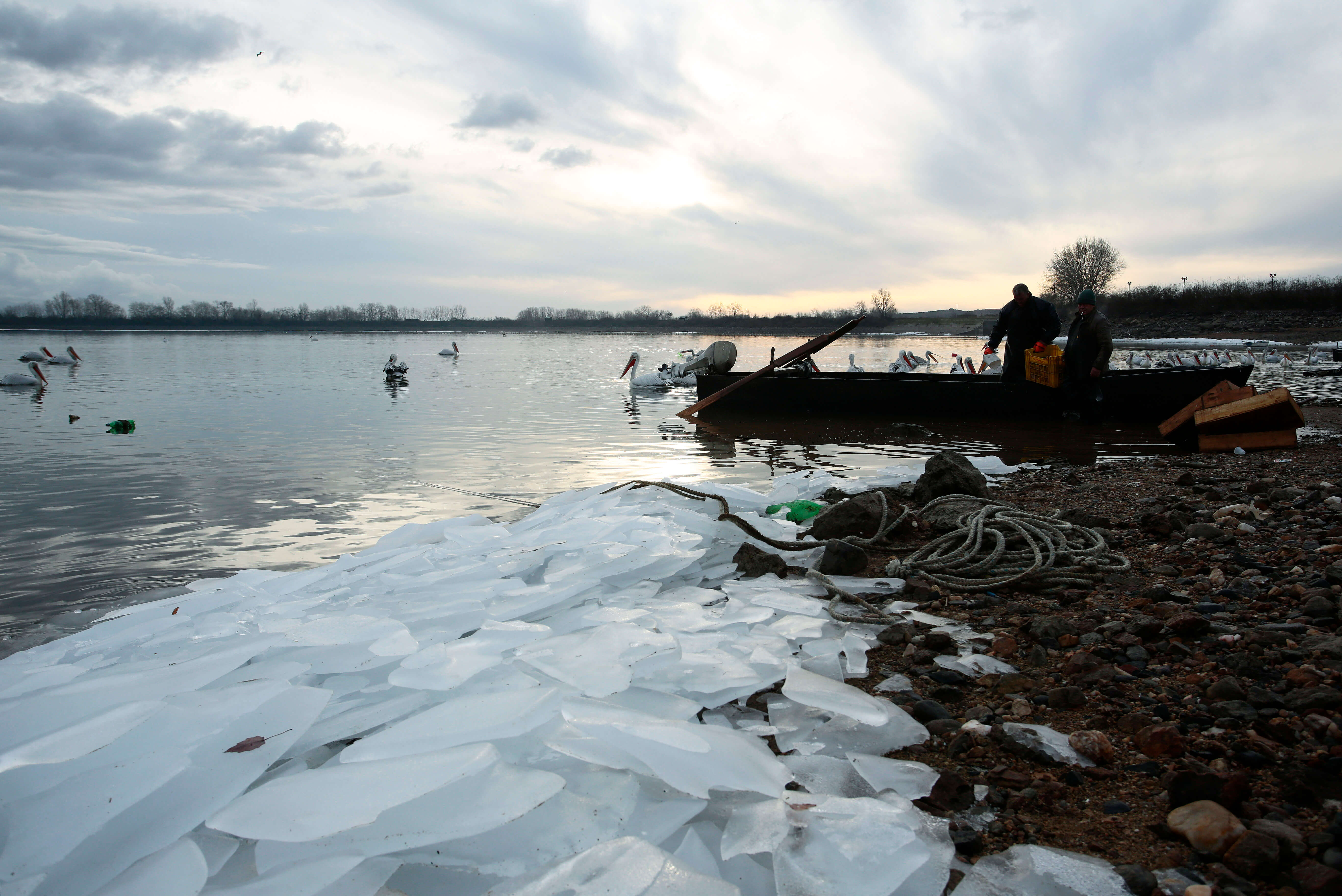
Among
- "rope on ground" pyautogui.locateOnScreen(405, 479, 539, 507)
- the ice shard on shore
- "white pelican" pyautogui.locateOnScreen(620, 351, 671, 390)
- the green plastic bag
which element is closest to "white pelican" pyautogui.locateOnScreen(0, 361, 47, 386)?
"white pelican" pyautogui.locateOnScreen(620, 351, 671, 390)

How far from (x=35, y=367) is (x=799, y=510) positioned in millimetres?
27293

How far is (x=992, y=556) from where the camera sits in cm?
367

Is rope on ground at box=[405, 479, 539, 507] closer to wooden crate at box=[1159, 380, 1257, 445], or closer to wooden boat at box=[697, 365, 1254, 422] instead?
wooden boat at box=[697, 365, 1254, 422]

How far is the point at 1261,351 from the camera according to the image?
1464 inches

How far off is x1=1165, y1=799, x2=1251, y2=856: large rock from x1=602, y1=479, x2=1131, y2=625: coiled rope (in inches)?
59.0

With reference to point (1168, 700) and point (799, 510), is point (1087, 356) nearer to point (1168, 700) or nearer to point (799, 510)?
point (799, 510)

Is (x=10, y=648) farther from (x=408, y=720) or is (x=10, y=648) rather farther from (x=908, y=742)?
(x=908, y=742)

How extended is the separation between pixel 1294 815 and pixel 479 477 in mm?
7468

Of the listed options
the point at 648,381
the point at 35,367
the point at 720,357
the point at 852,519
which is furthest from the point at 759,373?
the point at 35,367

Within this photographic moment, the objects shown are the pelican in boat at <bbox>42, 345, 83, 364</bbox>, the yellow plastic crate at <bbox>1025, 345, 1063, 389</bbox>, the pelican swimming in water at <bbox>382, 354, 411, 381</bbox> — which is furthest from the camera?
the pelican in boat at <bbox>42, 345, 83, 364</bbox>

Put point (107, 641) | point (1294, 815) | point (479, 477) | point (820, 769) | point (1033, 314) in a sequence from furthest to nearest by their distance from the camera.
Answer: point (1033, 314)
point (479, 477)
point (107, 641)
point (820, 769)
point (1294, 815)

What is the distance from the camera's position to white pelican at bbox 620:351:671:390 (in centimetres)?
2095

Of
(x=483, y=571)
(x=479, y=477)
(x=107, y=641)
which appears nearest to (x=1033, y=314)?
(x=479, y=477)

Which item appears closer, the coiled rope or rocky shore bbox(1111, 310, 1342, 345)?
the coiled rope
